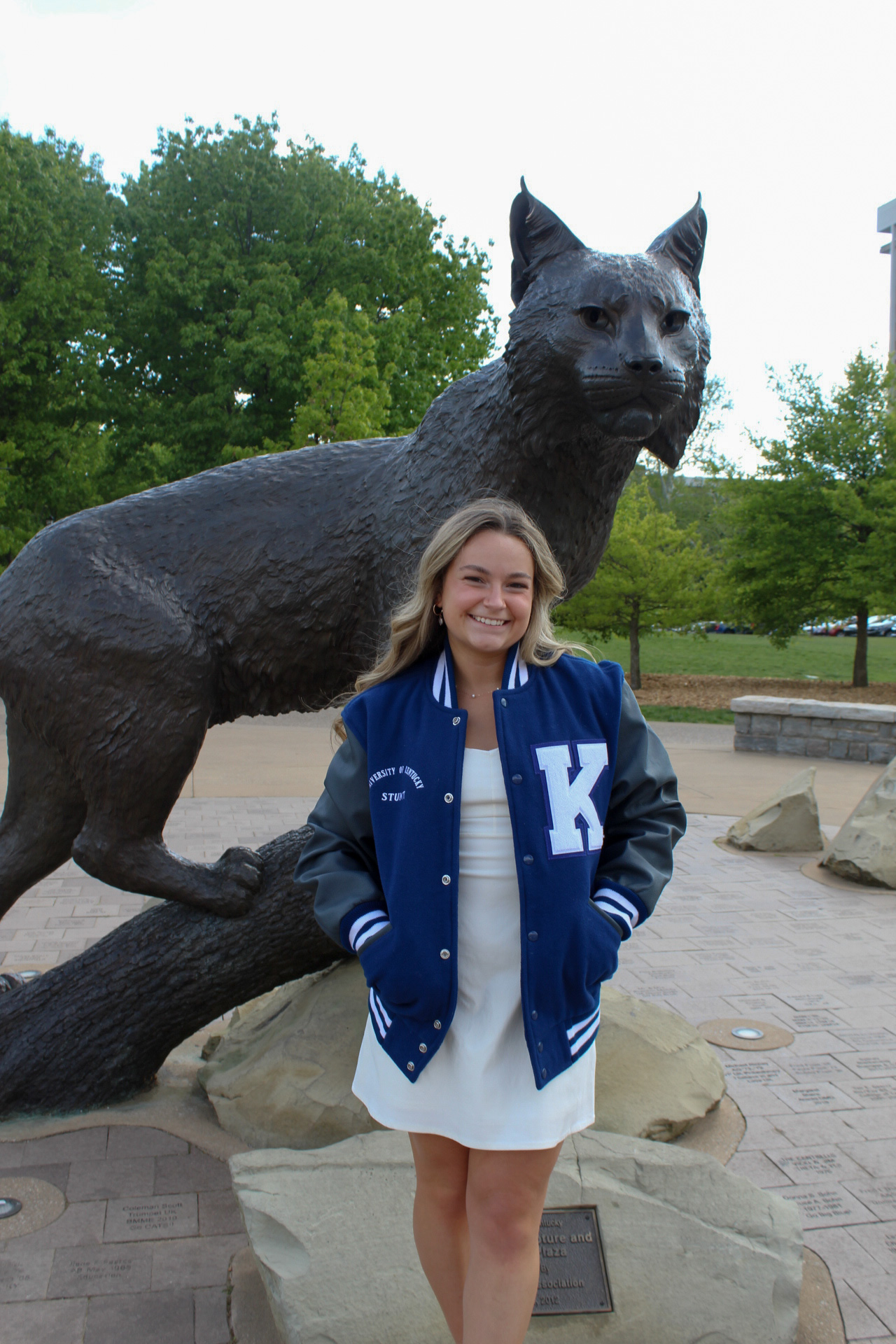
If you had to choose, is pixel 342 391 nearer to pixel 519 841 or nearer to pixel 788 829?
pixel 788 829

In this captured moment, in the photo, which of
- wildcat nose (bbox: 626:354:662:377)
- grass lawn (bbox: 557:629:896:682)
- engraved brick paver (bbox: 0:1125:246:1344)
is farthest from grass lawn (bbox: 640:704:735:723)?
wildcat nose (bbox: 626:354:662:377)

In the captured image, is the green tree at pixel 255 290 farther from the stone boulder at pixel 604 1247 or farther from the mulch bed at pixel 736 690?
the stone boulder at pixel 604 1247

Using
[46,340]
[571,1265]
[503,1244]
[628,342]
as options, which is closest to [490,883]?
[503,1244]

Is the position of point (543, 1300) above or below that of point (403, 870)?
below

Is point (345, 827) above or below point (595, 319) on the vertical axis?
below

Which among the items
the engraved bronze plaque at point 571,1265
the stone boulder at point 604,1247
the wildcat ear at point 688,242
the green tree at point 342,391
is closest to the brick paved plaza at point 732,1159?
the stone boulder at point 604,1247

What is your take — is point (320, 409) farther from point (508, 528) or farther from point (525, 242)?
point (508, 528)

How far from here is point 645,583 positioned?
1791 cm

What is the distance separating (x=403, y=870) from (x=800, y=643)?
38.2 m

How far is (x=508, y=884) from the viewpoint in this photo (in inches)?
70.4

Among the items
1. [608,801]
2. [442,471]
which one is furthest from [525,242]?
[608,801]

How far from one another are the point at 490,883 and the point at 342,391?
506 inches

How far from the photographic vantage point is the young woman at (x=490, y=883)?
1.74m

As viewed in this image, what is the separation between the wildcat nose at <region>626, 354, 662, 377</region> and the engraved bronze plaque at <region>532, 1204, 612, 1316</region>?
2.11 metres
